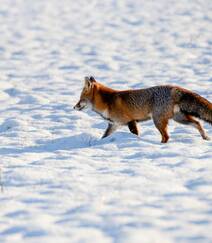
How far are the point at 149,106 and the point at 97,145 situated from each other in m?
1.28

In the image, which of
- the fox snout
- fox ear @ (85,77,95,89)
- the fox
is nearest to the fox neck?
the fox

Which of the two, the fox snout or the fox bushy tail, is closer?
the fox bushy tail

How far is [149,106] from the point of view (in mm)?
9812

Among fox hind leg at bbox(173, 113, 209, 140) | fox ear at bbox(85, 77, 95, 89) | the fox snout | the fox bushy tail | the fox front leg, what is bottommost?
the fox front leg

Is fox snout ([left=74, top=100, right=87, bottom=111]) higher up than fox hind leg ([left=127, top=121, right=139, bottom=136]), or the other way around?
fox snout ([left=74, top=100, right=87, bottom=111])

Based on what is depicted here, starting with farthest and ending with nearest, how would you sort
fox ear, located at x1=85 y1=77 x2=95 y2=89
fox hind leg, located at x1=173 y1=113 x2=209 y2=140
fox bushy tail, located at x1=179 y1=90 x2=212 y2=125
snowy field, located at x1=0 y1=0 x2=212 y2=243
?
fox ear, located at x1=85 y1=77 x2=95 y2=89 < fox hind leg, located at x1=173 y1=113 x2=209 y2=140 < fox bushy tail, located at x1=179 y1=90 x2=212 y2=125 < snowy field, located at x1=0 y1=0 x2=212 y2=243

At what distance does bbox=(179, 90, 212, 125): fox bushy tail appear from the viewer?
30.2 feet

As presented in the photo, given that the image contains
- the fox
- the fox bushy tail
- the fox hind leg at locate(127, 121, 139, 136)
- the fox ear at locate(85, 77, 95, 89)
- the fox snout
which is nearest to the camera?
the fox bushy tail

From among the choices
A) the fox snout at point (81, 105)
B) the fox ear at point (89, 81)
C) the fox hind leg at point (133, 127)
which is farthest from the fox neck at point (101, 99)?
the fox hind leg at point (133, 127)

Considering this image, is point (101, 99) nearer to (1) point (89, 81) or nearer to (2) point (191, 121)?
(1) point (89, 81)

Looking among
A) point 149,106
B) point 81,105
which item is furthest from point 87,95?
point 149,106

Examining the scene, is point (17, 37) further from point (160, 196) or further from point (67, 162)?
point (160, 196)

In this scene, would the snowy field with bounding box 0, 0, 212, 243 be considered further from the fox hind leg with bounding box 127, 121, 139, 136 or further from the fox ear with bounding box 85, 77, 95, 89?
the fox ear with bounding box 85, 77, 95, 89

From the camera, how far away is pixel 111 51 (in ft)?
63.8
